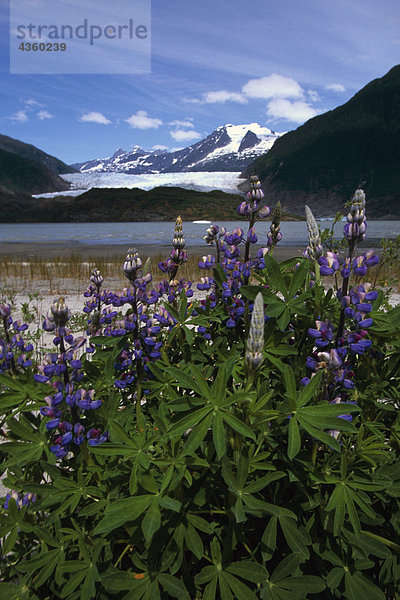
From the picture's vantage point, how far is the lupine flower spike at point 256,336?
1.19 metres

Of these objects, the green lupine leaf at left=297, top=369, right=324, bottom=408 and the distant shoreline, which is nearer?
the green lupine leaf at left=297, top=369, right=324, bottom=408

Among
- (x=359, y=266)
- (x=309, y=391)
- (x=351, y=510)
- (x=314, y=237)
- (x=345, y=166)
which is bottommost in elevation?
(x=351, y=510)

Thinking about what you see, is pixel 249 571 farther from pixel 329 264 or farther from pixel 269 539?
pixel 329 264

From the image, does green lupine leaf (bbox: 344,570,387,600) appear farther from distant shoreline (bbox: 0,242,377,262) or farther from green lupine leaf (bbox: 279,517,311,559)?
distant shoreline (bbox: 0,242,377,262)

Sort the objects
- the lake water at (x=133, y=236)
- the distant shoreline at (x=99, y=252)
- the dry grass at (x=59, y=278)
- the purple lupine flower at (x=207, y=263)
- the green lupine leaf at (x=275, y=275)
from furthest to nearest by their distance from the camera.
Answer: the lake water at (x=133, y=236), the distant shoreline at (x=99, y=252), the dry grass at (x=59, y=278), the purple lupine flower at (x=207, y=263), the green lupine leaf at (x=275, y=275)

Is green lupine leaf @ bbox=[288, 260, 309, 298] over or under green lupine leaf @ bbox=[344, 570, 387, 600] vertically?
over

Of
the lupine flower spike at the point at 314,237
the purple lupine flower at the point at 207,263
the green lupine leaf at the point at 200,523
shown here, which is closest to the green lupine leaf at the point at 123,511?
the green lupine leaf at the point at 200,523

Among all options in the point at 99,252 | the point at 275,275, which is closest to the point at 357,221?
the point at 275,275

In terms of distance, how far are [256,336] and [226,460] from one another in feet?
1.54

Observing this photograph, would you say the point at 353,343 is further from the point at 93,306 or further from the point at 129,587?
the point at 93,306

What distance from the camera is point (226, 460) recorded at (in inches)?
51.8

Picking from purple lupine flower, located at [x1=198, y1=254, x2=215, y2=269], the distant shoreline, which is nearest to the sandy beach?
the distant shoreline

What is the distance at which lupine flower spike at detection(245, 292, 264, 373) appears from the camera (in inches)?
47.0

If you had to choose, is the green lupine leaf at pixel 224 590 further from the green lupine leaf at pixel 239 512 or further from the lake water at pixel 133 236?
the lake water at pixel 133 236
